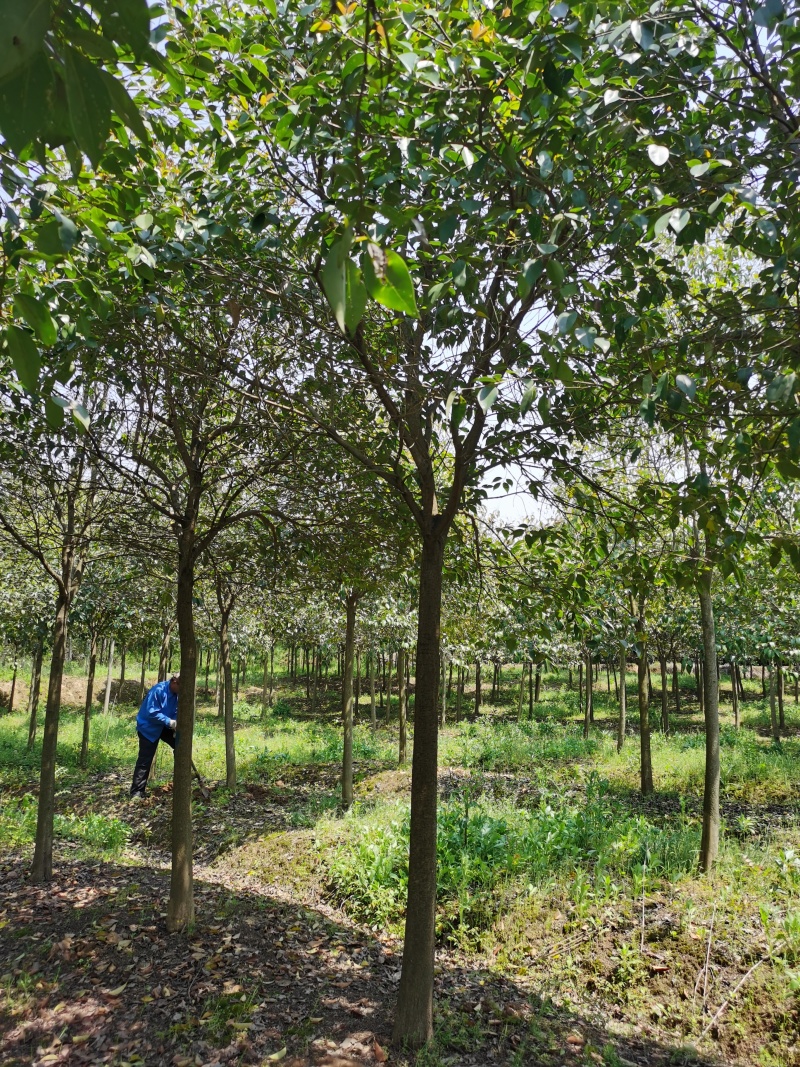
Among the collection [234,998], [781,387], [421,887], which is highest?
[781,387]

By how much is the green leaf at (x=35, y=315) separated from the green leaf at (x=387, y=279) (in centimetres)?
76

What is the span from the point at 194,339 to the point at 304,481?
1.40 metres

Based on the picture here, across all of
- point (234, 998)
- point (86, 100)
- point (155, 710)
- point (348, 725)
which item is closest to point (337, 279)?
point (86, 100)

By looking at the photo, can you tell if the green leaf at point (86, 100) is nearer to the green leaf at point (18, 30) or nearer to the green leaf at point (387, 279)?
the green leaf at point (18, 30)

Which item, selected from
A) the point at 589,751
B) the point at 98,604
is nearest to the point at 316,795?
the point at 98,604

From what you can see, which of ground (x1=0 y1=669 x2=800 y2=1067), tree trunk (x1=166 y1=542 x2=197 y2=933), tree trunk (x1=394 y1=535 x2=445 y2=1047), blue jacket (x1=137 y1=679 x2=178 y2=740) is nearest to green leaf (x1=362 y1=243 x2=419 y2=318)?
tree trunk (x1=394 y1=535 x2=445 y2=1047)

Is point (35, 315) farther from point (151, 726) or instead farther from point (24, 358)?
point (151, 726)

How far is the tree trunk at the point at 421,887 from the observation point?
12.6ft

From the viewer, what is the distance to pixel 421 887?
3869 mm

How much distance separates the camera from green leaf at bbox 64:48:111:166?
849mm

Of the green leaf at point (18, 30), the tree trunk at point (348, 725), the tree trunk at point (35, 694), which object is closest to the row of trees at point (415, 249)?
the green leaf at point (18, 30)

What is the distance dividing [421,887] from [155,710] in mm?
7851

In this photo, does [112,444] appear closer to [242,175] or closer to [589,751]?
[242,175]

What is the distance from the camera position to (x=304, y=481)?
5430mm
